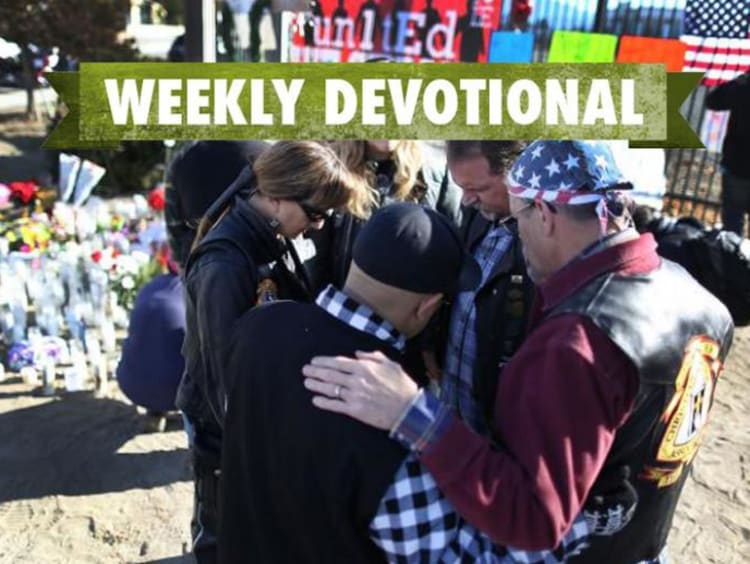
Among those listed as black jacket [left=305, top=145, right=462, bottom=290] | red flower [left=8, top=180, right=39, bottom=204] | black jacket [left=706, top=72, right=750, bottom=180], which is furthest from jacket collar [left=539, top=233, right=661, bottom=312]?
red flower [left=8, top=180, right=39, bottom=204]

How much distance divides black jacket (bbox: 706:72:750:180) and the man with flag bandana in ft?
15.3

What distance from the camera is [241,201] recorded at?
7.39ft

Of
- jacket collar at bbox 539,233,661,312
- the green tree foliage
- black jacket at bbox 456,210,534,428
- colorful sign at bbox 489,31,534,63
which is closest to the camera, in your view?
jacket collar at bbox 539,233,661,312

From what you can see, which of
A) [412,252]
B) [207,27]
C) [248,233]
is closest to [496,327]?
[412,252]

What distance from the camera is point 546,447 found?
1261 mm

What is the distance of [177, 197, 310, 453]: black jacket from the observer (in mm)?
2021

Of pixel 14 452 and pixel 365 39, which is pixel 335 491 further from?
pixel 365 39

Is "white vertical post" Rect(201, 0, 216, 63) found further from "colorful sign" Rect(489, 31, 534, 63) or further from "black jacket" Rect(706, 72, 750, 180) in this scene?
"black jacket" Rect(706, 72, 750, 180)

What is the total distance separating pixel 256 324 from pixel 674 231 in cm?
179

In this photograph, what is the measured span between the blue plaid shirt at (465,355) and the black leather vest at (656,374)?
1.51 feet

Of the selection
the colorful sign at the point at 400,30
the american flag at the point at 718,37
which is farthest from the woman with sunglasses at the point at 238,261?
the colorful sign at the point at 400,30

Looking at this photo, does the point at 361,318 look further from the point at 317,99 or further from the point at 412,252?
the point at 317,99

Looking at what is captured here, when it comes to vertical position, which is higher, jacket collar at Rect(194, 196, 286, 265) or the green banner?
the green banner

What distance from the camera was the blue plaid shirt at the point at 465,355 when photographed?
6.59 ft
